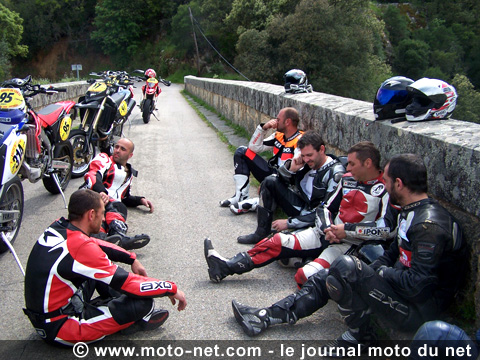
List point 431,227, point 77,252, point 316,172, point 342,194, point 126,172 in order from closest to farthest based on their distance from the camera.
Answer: point 431,227
point 77,252
point 342,194
point 316,172
point 126,172

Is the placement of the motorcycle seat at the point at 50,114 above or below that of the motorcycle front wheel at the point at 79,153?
above

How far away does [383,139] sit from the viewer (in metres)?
3.84

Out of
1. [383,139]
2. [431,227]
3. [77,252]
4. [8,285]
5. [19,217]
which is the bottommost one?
[8,285]

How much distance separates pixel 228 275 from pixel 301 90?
12.8ft

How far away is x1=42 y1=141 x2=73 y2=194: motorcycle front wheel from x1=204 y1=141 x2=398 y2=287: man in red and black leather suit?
9.92ft

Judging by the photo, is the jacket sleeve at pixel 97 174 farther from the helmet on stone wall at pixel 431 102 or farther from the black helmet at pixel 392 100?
the helmet on stone wall at pixel 431 102

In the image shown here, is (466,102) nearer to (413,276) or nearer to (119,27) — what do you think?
(119,27)

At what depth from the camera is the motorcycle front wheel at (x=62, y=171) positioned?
6098mm

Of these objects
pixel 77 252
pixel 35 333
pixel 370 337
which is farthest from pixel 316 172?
pixel 35 333

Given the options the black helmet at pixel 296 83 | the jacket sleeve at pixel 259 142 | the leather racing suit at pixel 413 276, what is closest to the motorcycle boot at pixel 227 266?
the leather racing suit at pixel 413 276

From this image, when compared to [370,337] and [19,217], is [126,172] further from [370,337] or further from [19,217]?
[370,337]

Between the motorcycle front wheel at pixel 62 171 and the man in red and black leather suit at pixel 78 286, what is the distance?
3269 millimetres

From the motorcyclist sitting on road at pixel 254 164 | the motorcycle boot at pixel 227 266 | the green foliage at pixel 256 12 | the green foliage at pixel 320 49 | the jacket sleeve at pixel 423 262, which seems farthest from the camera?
the green foliage at pixel 256 12

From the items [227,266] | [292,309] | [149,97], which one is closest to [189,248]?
[227,266]
